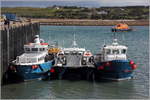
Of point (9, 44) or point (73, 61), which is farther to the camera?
point (73, 61)

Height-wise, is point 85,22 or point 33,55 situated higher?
point 85,22

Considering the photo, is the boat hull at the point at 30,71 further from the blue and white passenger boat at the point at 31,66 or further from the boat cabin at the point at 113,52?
the boat cabin at the point at 113,52

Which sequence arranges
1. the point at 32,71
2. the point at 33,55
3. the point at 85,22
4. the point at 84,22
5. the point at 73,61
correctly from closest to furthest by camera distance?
1. the point at 32,71
2. the point at 33,55
3. the point at 73,61
4. the point at 85,22
5. the point at 84,22

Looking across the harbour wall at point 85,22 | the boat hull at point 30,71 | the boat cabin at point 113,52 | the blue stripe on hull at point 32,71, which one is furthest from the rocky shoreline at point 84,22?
the boat hull at point 30,71

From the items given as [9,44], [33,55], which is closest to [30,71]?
[33,55]

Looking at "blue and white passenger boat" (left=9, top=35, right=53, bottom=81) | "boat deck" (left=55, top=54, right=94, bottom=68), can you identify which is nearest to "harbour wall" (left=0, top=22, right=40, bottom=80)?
"blue and white passenger boat" (left=9, top=35, right=53, bottom=81)

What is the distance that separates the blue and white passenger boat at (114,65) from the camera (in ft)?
124

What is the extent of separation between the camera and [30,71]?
37.9 metres

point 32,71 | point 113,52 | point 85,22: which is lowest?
point 32,71

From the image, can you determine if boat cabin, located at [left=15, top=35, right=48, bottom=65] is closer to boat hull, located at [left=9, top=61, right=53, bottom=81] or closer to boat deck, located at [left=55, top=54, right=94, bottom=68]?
boat hull, located at [left=9, top=61, right=53, bottom=81]

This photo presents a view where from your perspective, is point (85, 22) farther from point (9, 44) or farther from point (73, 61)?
point (9, 44)

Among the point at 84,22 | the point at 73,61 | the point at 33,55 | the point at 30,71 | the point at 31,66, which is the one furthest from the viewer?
the point at 84,22

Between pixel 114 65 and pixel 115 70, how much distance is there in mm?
507

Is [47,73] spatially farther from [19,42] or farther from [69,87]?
[19,42]
